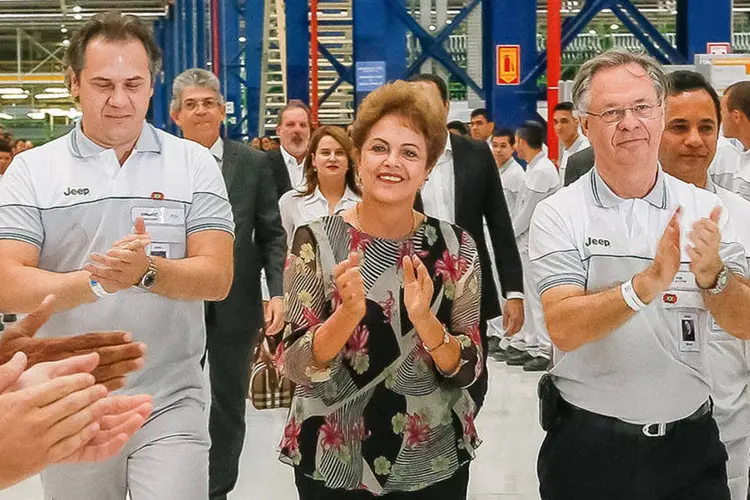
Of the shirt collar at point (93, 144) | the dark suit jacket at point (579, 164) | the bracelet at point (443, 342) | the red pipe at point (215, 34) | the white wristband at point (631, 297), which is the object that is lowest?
the bracelet at point (443, 342)

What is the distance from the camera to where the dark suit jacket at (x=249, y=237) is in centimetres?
432

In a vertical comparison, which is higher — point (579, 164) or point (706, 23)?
point (706, 23)

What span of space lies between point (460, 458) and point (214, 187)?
0.90 metres

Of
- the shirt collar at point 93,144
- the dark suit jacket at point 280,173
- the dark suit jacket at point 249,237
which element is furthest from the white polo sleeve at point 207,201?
the dark suit jacket at point 280,173

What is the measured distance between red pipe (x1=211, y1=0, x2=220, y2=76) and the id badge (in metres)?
14.9

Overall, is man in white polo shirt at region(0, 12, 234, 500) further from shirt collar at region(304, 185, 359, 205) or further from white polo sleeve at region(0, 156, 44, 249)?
shirt collar at region(304, 185, 359, 205)

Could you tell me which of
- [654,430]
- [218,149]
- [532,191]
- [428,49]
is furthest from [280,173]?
[428,49]

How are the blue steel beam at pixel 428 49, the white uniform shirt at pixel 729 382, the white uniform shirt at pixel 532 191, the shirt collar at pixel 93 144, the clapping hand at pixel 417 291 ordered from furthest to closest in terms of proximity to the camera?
the blue steel beam at pixel 428 49 < the white uniform shirt at pixel 532 191 < the white uniform shirt at pixel 729 382 < the shirt collar at pixel 93 144 < the clapping hand at pixel 417 291

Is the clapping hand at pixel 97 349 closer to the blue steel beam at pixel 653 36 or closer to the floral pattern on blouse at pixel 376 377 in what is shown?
the floral pattern on blouse at pixel 376 377

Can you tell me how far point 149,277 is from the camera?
253 centimetres

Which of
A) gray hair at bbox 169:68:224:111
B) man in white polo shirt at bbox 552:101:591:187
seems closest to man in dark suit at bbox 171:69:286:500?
gray hair at bbox 169:68:224:111

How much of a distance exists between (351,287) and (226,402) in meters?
Result: 2.44

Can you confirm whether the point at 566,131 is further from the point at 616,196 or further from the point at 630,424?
the point at 630,424

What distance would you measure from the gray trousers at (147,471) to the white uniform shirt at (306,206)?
291 cm
